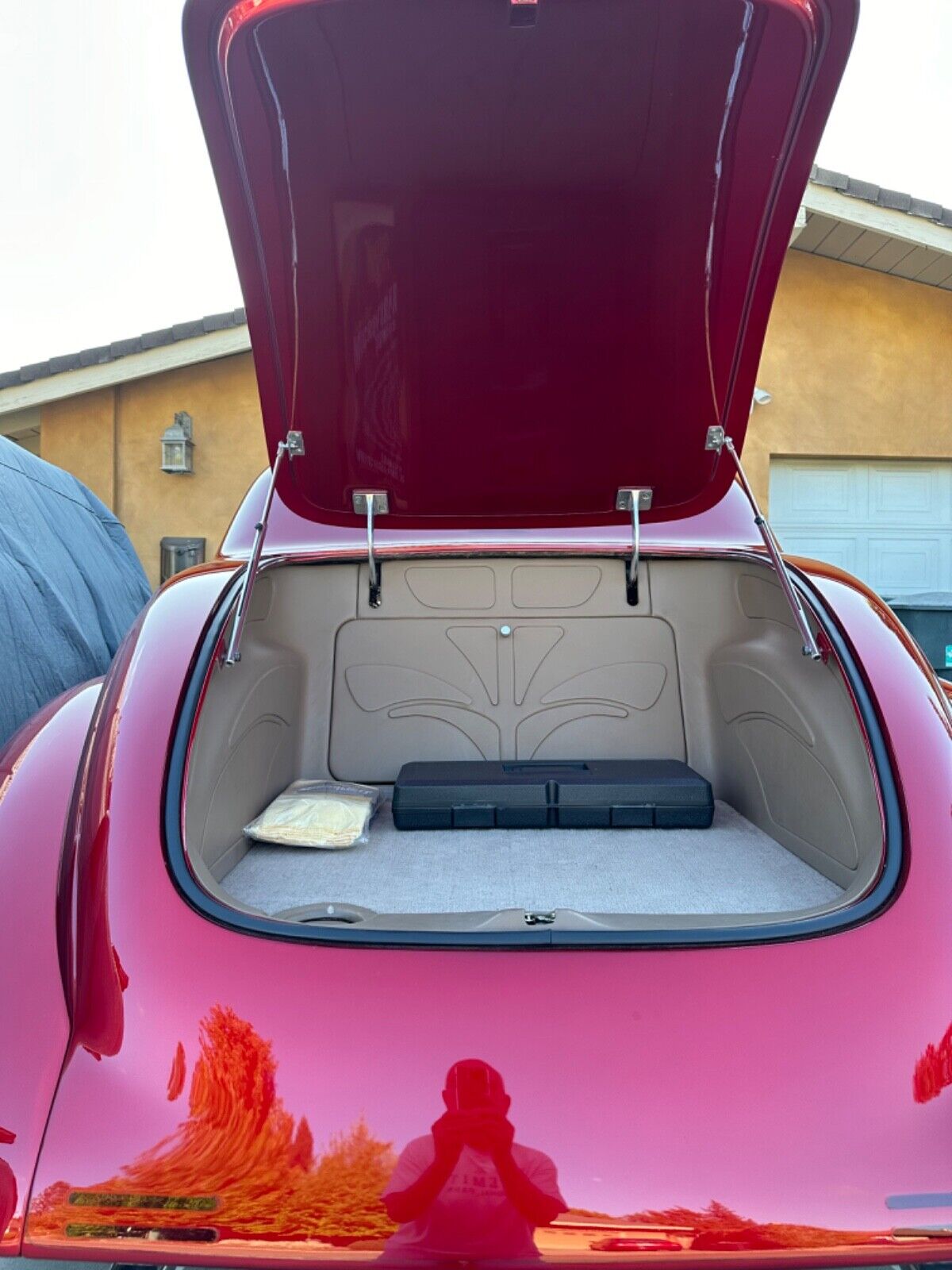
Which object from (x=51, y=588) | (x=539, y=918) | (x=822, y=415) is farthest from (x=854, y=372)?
(x=539, y=918)

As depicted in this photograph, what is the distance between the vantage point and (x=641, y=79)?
1.13 meters

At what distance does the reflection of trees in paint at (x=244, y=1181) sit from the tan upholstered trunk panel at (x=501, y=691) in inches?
49.1

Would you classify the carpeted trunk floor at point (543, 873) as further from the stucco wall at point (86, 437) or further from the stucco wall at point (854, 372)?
the stucco wall at point (86, 437)

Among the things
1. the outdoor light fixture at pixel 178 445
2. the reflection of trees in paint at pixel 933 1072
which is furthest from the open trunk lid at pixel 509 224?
the outdoor light fixture at pixel 178 445

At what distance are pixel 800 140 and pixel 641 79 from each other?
0.85ft

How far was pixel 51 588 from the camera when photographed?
3252 millimetres

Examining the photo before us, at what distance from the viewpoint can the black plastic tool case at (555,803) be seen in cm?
174

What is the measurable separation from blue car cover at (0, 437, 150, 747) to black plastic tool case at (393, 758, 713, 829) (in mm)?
1675

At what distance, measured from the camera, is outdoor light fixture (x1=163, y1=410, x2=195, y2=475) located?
6910 millimetres

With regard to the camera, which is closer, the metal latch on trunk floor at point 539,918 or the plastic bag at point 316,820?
the metal latch on trunk floor at point 539,918

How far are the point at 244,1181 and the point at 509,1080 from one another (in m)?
0.26

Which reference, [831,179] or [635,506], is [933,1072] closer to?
[635,506]

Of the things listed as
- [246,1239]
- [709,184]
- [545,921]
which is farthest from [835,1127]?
[709,184]

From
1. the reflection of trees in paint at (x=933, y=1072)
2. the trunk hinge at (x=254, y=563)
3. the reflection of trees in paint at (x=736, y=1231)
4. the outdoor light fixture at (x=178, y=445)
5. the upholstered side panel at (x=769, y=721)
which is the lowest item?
the reflection of trees in paint at (x=736, y=1231)
